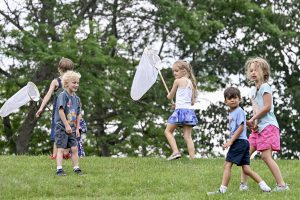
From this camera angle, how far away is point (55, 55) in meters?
24.2

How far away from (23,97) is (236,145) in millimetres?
5741

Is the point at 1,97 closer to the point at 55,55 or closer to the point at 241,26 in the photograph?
the point at 55,55

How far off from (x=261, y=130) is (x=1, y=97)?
65.1 feet

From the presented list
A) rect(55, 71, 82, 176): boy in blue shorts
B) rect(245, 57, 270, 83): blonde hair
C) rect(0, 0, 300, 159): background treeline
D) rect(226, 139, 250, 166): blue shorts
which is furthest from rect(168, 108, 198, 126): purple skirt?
rect(0, 0, 300, 159): background treeline

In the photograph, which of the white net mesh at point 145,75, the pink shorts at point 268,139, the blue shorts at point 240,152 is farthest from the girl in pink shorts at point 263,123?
the white net mesh at point 145,75

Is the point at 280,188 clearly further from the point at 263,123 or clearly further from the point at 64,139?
the point at 64,139

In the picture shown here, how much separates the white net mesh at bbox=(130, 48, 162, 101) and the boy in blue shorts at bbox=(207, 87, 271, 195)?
430 cm

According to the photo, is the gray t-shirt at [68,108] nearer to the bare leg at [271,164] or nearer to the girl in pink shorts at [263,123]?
the girl in pink shorts at [263,123]

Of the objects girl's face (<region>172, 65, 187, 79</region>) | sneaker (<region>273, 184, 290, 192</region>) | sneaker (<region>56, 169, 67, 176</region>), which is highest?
girl's face (<region>172, 65, 187, 79</region>)

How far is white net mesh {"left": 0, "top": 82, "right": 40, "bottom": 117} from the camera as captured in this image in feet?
45.5

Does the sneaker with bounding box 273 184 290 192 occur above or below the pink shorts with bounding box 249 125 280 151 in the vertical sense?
below

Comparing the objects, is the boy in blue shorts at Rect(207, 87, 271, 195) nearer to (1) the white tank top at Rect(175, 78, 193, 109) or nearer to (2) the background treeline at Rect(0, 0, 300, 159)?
(1) the white tank top at Rect(175, 78, 193, 109)

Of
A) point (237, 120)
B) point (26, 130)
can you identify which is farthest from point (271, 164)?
point (26, 130)

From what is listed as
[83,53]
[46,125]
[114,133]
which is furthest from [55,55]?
[114,133]
